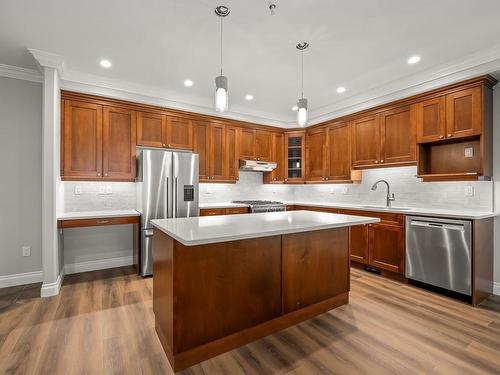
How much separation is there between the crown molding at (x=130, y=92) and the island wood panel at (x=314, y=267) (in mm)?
3107

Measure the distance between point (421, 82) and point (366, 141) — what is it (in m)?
1.08

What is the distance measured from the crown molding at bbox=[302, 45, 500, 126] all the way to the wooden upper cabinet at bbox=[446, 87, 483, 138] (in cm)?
19

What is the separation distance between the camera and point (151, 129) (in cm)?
401

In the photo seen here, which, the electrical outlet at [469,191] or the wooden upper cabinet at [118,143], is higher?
the wooden upper cabinet at [118,143]

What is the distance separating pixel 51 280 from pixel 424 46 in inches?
194

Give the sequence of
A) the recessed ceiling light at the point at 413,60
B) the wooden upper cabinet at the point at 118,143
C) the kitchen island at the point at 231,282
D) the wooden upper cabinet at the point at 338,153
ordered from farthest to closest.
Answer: the wooden upper cabinet at the point at 338,153, the wooden upper cabinet at the point at 118,143, the recessed ceiling light at the point at 413,60, the kitchen island at the point at 231,282

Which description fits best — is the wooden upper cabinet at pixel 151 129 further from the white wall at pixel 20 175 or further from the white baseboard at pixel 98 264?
the white baseboard at pixel 98 264

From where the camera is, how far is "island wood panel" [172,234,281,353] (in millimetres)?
1756

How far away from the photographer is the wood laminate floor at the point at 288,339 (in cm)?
177

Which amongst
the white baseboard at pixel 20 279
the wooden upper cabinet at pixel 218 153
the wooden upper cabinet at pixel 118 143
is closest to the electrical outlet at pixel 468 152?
the wooden upper cabinet at pixel 218 153

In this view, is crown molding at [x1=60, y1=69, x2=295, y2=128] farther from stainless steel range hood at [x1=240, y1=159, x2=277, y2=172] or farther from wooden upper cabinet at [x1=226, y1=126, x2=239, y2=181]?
stainless steel range hood at [x1=240, y1=159, x2=277, y2=172]

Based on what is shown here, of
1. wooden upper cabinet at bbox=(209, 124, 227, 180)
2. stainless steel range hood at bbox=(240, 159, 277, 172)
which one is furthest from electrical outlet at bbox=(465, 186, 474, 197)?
wooden upper cabinet at bbox=(209, 124, 227, 180)

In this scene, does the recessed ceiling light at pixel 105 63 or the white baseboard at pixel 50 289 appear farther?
the recessed ceiling light at pixel 105 63

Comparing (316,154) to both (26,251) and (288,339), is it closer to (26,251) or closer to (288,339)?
(288,339)
